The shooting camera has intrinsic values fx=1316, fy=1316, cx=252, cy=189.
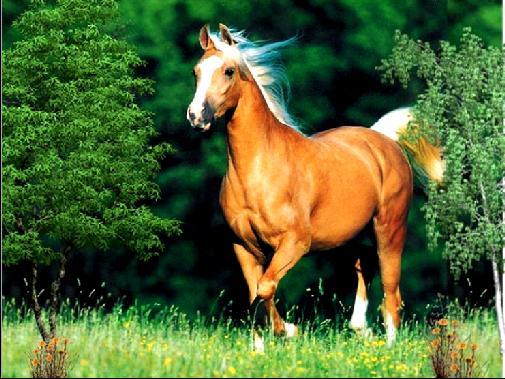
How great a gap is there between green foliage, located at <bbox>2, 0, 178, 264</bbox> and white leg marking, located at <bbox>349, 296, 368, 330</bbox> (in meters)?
1.60

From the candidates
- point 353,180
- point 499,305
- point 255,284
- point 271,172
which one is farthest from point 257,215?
point 499,305

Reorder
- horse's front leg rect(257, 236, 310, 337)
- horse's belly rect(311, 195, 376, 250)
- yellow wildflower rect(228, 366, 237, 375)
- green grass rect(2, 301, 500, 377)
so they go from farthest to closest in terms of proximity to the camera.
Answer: horse's belly rect(311, 195, 376, 250) < horse's front leg rect(257, 236, 310, 337) < green grass rect(2, 301, 500, 377) < yellow wildflower rect(228, 366, 237, 375)

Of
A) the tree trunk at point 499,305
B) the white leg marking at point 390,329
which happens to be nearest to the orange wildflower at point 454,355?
the tree trunk at point 499,305

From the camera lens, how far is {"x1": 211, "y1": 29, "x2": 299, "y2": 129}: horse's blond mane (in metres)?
9.71

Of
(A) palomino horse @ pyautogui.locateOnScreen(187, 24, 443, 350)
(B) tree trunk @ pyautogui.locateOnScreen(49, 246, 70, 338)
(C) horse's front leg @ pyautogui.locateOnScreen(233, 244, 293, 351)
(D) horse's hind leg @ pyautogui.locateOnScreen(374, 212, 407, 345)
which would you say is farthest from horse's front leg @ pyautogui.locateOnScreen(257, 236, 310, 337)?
(B) tree trunk @ pyautogui.locateOnScreen(49, 246, 70, 338)

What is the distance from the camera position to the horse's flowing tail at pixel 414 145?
10.3 metres

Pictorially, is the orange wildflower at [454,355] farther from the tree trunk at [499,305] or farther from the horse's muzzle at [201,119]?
the horse's muzzle at [201,119]

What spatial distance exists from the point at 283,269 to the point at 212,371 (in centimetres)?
93

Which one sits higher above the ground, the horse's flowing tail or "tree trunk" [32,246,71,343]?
the horse's flowing tail

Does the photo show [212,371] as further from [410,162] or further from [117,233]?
[410,162]

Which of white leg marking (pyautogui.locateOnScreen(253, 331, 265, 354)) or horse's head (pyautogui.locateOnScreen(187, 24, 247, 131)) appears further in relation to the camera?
white leg marking (pyautogui.locateOnScreen(253, 331, 265, 354))

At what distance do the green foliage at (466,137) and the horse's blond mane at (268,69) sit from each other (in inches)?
36.0

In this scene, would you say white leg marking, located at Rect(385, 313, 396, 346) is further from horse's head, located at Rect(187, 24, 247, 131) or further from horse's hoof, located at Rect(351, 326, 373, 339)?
horse's head, located at Rect(187, 24, 247, 131)

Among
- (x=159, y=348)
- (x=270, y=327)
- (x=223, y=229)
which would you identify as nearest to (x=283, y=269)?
(x=270, y=327)
